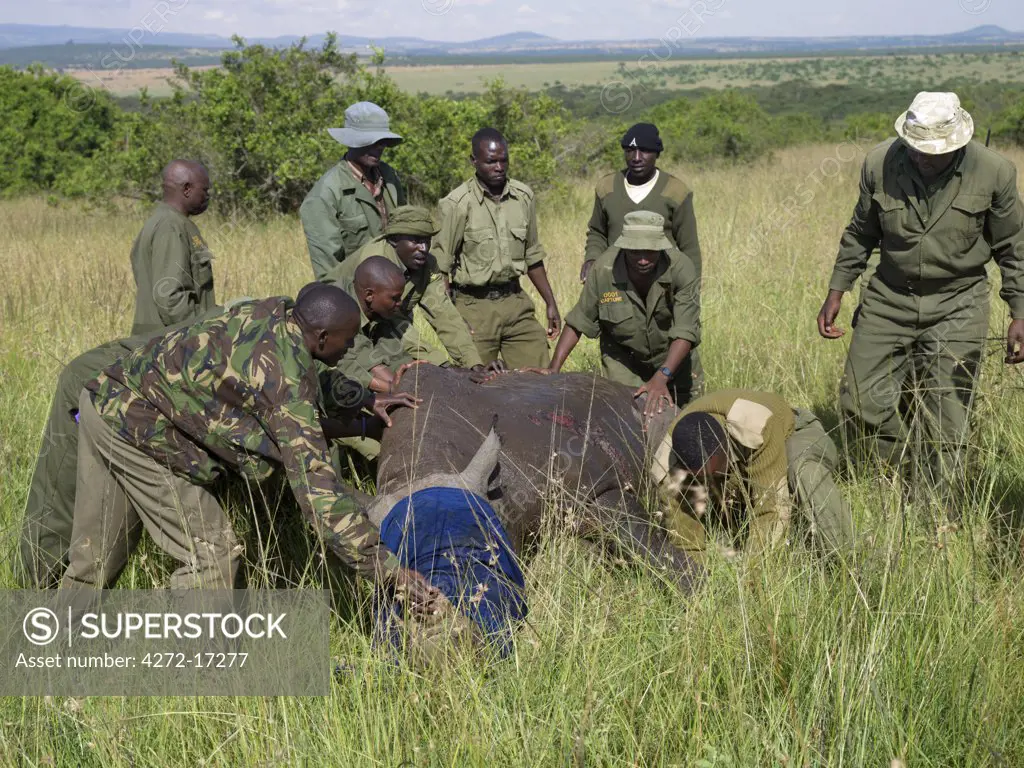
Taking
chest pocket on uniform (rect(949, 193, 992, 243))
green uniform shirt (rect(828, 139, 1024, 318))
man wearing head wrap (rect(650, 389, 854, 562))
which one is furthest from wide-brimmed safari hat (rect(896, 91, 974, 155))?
man wearing head wrap (rect(650, 389, 854, 562))

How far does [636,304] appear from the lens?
5.65m

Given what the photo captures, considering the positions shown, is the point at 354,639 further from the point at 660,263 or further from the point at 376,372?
the point at 660,263

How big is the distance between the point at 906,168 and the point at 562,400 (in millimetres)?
2186

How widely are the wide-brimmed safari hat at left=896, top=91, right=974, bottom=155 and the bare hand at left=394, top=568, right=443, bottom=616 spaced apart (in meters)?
3.36

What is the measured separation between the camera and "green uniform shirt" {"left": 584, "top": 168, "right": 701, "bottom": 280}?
6.55 meters

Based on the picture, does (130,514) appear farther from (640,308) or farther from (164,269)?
(640,308)

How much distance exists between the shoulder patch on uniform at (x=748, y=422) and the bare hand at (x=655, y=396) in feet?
2.05

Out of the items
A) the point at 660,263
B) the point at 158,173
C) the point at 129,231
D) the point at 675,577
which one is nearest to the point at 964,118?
the point at 660,263

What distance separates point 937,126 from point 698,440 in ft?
6.92

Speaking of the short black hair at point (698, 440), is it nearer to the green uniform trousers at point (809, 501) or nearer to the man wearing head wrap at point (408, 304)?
the green uniform trousers at point (809, 501)

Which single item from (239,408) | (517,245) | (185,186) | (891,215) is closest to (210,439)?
(239,408)

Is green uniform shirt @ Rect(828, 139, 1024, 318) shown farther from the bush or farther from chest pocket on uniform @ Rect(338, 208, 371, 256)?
the bush

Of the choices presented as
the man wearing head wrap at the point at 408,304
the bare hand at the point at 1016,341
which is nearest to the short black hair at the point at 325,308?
the man wearing head wrap at the point at 408,304

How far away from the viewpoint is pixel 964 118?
4.95m
